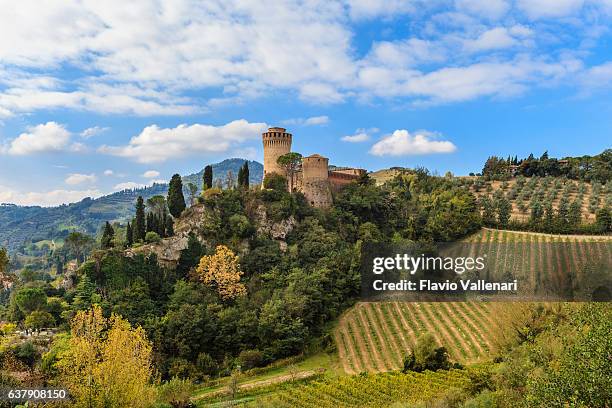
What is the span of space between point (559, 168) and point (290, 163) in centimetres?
5903

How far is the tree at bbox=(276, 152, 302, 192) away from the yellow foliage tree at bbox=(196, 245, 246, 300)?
16.6m

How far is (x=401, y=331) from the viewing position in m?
41.6

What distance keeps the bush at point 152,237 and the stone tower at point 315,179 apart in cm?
1936

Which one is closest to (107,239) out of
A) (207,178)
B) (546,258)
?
(207,178)

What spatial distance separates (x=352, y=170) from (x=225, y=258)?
29737mm

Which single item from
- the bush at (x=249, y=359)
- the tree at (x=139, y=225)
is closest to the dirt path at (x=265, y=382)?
the bush at (x=249, y=359)

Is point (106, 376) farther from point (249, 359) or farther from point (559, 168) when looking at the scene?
point (559, 168)

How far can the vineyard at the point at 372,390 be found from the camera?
27.9m

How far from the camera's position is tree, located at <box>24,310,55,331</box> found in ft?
109

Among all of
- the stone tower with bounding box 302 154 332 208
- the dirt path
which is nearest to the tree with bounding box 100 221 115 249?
the dirt path

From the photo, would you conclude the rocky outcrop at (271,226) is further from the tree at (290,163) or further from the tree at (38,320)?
the tree at (38,320)

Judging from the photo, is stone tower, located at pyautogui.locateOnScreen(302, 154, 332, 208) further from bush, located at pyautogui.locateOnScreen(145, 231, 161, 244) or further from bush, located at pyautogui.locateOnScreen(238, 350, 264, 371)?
bush, located at pyautogui.locateOnScreen(238, 350, 264, 371)

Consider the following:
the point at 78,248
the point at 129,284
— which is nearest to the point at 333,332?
the point at 129,284

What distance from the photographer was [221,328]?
37.3m
